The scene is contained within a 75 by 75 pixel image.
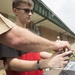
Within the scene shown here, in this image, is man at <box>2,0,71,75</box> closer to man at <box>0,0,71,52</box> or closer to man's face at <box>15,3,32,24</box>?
man's face at <box>15,3,32,24</box>

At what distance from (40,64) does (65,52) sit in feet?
0.80

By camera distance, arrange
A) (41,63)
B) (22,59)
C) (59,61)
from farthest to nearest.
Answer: (22,59) < (41,63) < (59,61)

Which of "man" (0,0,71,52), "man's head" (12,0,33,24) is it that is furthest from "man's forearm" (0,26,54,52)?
"man's head" (12,0,33,24)

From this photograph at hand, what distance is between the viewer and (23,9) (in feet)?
8.52

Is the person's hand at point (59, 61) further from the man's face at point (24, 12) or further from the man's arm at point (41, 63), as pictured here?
the man's face at point (24, 12)

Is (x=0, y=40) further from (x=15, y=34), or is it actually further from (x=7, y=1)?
(x=7, y=1)

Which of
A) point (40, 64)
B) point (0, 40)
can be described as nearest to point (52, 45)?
point (40, 64)

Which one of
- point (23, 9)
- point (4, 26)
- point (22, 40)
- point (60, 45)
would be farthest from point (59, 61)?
point (23, 9)

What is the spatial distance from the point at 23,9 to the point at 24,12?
46mm

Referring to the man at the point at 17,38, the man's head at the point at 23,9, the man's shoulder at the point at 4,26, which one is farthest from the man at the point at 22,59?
the man's shoulder at the point at 4,26

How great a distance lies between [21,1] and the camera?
2.57 meters

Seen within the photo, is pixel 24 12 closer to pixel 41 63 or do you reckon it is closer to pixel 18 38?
pixel 41 63

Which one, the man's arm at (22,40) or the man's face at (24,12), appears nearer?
the man's arm at (22,40)

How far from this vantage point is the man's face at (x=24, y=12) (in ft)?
8.52
